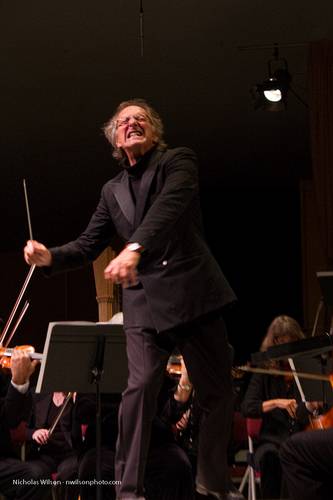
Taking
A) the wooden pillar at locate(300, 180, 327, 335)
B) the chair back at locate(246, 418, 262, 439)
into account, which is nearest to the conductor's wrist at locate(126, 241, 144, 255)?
the chair back at locate(246, 418, 262, 439)

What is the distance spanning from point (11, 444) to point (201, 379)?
1.85 meters

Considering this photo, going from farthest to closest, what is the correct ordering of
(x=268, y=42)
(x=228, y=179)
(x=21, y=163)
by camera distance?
(x=228, y=179), (x=21, y=163), (x=268, y=42)

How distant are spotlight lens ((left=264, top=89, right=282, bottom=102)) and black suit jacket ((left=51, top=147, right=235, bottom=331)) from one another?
10.2 ft

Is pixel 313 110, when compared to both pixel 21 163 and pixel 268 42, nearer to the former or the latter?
pixel 268 42

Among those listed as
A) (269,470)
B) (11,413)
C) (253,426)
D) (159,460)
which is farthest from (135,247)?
(269,470)

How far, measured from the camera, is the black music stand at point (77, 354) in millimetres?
3428

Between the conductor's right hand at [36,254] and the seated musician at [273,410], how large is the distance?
7.54 ft

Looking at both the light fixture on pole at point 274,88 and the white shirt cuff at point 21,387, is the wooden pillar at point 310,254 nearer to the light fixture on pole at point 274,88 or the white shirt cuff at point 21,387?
the light fixture on pole at point 274,88

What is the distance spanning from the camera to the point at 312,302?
8.08m

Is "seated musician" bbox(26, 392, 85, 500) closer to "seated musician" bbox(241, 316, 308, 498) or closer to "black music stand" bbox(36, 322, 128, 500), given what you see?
"black music stand" bbox(36, 322, 128, 500)

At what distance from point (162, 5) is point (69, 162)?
3.11 metres

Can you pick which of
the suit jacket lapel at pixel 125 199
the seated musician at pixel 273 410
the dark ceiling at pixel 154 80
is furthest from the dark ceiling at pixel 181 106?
the suit jacket lapel at pixel 125 199

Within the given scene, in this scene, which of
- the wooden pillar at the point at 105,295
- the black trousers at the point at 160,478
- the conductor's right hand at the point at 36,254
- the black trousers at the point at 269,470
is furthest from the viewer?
the wooden pillar at the point at 105,295

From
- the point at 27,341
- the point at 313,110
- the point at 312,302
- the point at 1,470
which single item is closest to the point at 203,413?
the point at 1,470
